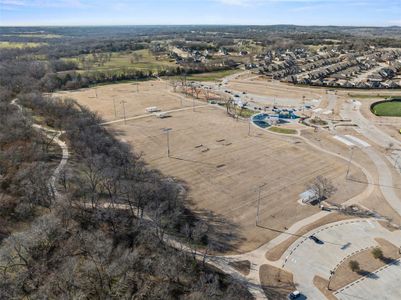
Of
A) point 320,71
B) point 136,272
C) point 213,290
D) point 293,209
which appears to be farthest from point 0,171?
point 320,71

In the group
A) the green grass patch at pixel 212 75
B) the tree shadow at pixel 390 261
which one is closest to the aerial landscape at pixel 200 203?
the tree shadow at pixel 390 261

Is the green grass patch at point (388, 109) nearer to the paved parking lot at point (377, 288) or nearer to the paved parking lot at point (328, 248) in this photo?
the paved parking lot at point (328, 248)

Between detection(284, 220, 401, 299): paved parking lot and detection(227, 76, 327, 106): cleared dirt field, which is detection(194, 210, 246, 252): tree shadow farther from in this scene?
detection(227, 76, 327, 106): cleared dirt field

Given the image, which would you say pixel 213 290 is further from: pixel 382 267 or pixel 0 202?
pixel 0 202

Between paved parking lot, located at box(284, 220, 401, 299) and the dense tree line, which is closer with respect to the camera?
the dense tree line

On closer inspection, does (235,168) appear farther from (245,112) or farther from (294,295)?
(245,112)

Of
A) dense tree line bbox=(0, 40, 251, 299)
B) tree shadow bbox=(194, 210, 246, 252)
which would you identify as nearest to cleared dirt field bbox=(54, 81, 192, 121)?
dense tree line bbox=(0, 40, 251, 299)

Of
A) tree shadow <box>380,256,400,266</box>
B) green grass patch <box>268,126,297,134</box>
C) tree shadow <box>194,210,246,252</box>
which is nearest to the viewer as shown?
tree shadow <box>380,256,400,266</box>
